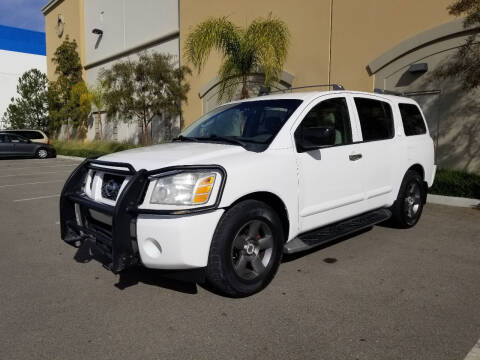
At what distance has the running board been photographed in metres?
3.63

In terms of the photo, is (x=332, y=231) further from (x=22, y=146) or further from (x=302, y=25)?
(x=22, y=146)

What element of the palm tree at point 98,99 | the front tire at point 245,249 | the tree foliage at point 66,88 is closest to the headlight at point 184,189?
the front tire at point 245,249

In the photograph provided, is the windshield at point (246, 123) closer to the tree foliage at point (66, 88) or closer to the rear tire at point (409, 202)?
the rear tire at point (409, 202)

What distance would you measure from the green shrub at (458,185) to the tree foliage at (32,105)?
29.6 m

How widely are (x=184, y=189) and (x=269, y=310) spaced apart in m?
1.18

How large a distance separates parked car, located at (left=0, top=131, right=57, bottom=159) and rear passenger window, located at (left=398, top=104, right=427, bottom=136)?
19.6 meters

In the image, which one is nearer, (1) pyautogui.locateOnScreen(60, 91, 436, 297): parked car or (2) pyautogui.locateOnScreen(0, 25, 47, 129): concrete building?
(1) pyautogui.locateOnScreen(60, 91, 436, 297): parked car

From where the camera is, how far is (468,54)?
875 cm

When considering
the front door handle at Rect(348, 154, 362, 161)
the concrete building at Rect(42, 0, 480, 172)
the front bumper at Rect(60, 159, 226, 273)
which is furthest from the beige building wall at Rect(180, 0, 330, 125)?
the front bumper at Rect(60, 159, 226, 273)

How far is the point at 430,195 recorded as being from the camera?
7.64 metres

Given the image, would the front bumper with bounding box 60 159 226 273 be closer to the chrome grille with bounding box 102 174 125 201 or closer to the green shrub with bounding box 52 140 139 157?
Result: the chrome grille with bounding box 102 174 125 201

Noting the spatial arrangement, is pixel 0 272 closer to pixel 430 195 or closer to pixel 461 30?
pixel 430 195

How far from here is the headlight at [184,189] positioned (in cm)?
294

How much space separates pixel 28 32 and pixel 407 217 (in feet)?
156
